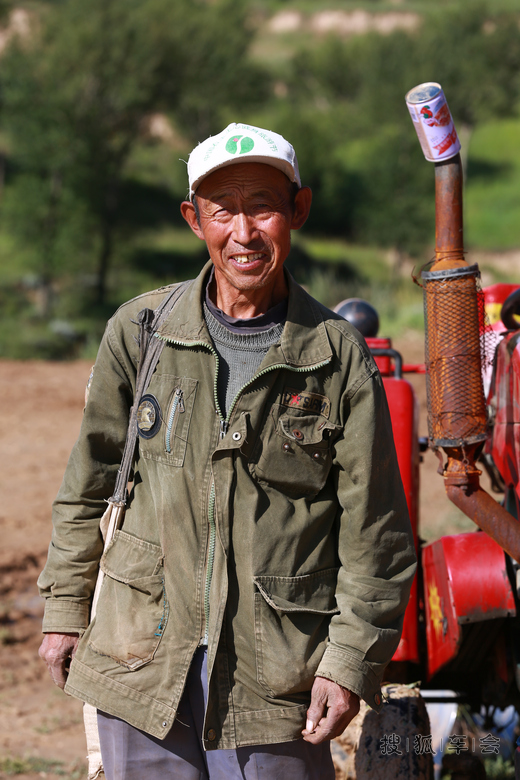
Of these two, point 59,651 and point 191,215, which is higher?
point 191,215

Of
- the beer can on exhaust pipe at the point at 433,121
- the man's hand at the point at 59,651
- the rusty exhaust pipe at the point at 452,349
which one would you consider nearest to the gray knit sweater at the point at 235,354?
the man's hand at the point at 59,651

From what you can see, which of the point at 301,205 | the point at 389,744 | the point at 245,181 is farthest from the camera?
the point at 389,744

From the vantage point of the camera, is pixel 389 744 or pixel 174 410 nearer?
pixel 174 410

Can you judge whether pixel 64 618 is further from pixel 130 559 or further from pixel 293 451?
pixel 293 451

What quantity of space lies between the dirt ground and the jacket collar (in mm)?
2377

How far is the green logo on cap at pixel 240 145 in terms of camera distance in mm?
1863

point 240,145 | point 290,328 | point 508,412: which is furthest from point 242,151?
point 508,412

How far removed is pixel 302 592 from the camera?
1.88 m

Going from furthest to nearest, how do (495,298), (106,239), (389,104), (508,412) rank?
(389,104), (106,239), (495,298), (508,412)

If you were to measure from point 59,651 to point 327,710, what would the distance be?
68cm

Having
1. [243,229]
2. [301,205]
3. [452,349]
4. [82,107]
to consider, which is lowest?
[452,349]

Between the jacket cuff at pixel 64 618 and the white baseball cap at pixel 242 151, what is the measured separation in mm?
1083

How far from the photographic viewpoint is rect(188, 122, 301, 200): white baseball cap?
1863mm

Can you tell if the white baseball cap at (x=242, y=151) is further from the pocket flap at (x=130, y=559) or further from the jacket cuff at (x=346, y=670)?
the jacket cuff at (x=346, y=670)
